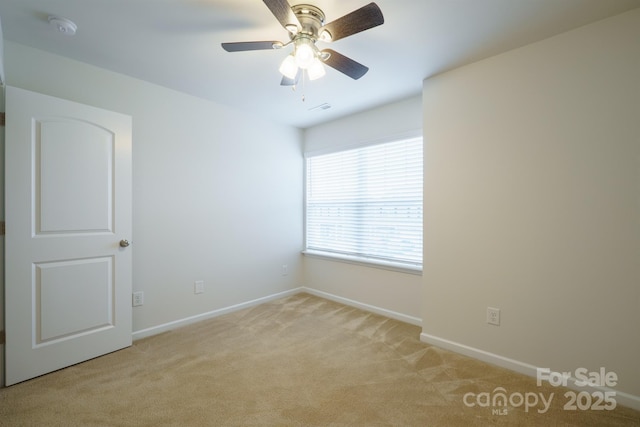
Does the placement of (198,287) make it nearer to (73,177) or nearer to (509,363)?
(73,177)

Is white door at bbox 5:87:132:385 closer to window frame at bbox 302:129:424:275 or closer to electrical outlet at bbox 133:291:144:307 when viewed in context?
electrical outlet at bbox 133:291:144:307

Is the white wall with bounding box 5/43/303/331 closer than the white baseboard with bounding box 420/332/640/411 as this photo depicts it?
No

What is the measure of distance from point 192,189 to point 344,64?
2076 millimetres

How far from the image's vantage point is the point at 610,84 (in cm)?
182

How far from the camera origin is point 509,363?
2189 mm

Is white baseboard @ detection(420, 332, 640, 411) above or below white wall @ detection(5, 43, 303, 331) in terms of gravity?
below

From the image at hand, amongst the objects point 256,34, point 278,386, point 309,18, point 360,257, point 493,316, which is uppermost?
point 256,34

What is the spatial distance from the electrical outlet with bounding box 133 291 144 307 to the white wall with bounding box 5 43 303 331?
0.21 ft

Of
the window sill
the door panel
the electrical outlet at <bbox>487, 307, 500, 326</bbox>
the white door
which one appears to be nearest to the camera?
the white door

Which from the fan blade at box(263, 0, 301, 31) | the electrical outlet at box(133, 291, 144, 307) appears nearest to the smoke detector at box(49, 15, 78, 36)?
the fan blade at box(263, 0, 301, 31)

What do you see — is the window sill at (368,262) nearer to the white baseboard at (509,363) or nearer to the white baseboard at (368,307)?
the white baseboard at (368,307)

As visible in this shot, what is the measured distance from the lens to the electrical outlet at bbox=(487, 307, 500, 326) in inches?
89.3

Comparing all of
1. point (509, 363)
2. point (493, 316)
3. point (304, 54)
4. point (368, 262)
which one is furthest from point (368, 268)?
point (304, 54)

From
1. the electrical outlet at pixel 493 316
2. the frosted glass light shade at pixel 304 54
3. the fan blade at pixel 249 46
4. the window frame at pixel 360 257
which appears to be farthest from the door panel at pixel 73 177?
the electrical outlet at pixel 493 316
